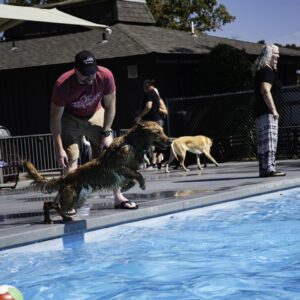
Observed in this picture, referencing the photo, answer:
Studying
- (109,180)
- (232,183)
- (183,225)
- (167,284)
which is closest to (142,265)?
(167,284)

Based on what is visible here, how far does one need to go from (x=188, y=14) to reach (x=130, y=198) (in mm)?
32583

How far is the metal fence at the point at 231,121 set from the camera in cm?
1780

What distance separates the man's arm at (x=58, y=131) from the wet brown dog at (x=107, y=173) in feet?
1.01

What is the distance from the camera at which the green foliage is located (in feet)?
65.1

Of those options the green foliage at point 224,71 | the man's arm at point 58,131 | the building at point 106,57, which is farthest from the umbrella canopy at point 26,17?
the green foliage at point 224,71

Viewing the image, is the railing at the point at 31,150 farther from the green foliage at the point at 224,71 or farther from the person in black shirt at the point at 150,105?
the green foliage at the point at 224,71

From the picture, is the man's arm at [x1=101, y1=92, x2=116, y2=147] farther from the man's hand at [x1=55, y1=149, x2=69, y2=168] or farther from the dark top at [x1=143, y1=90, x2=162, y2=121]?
the dark top at [x1=143, y1=90, x2=162, y2=121]

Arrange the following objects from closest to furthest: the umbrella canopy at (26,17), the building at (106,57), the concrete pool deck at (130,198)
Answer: the concrete pool deck at (130,198) → the umbrella canopy at (26,17) → the building at (106,57)

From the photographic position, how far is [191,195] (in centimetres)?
881

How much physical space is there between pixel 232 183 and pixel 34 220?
13.3 ft

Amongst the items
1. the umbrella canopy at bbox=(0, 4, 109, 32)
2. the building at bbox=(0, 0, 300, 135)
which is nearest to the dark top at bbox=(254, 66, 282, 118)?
the umbrella canopy at bbox=(0, 4, 109, 32)

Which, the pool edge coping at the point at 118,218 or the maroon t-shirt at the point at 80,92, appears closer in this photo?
the pool edge coping at the point at 118,218

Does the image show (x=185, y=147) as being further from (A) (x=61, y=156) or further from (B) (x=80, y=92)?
(A) (x=61, y=156)

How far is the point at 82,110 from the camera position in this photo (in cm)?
749
